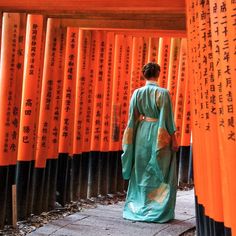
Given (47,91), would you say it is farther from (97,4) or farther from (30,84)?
(97,4)

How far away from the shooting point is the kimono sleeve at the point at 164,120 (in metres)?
6.52

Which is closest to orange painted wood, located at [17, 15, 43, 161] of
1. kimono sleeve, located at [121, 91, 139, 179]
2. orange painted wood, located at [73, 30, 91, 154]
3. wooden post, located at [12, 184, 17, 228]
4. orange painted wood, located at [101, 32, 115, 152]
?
wooden post, located at [12, 184, 17, 228]

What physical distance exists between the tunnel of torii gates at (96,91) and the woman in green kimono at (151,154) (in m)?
0.50

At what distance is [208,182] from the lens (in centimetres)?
407

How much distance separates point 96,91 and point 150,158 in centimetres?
215

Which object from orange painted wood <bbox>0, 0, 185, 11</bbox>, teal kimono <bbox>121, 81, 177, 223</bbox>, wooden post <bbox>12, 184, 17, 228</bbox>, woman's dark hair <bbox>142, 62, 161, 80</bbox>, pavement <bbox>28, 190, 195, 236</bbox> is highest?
orange painted wood <bbox>0, 0, 185, 11</bbox>

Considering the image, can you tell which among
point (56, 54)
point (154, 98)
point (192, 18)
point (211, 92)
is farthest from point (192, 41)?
point (56, 54)

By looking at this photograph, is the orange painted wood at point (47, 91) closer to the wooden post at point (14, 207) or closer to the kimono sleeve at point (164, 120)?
the wooden post at point (14, 207)

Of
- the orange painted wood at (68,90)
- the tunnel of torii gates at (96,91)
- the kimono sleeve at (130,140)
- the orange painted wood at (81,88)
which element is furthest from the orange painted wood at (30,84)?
the orange painted wood at (81,88)

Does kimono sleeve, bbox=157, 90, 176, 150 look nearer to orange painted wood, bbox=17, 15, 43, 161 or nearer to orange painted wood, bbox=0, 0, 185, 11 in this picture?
orange painted wood, bbox=0, 0, 185, 11

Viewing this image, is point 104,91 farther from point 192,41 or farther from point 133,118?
point 192,41

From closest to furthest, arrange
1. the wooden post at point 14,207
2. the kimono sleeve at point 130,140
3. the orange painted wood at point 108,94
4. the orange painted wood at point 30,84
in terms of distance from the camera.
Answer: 1. the wooden post at point 14,207
2. the orange painted wood at point 30,84
3. the kimono sleeve at point 130,140
4. the orange painted wood at point 108,94

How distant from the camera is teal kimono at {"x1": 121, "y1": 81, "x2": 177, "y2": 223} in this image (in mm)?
6574

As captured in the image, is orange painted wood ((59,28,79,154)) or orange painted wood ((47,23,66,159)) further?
orange painted wood ((59,28,79,154))
